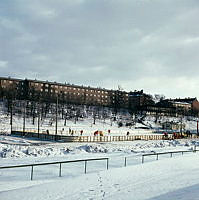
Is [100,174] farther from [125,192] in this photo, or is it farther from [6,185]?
[6,185]

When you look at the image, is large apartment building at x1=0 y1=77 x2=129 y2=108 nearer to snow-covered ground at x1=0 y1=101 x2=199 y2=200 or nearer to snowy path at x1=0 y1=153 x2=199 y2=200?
snow-covered ground at x1=0 y1=101 x2=199 y2=200

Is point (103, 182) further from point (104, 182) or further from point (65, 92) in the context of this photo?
point (65, 92)

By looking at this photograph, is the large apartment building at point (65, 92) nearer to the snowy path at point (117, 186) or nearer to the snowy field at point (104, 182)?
the snowy field at point (104, 182)

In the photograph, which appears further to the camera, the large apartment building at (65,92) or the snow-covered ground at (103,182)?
the large apartment building at (65,92)

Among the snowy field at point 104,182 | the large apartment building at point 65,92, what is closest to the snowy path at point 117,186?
the snowy field at point 104,182

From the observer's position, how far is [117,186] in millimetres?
11383

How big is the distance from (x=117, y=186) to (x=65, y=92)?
394ft

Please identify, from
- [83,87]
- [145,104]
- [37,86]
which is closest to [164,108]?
[145,104]

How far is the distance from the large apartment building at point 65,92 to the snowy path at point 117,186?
286ft

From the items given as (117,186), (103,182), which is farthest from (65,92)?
(117,186)

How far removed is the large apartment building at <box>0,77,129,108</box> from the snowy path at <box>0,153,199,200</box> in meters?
87.2

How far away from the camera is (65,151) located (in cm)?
2355

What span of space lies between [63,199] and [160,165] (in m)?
9.47

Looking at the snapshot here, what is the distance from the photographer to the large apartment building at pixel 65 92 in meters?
108
